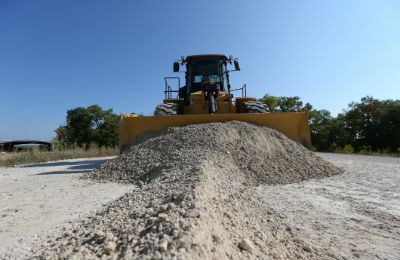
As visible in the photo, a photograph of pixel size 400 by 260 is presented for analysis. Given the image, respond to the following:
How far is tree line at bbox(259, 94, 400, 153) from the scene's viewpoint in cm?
1689

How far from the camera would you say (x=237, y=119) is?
16.5ft

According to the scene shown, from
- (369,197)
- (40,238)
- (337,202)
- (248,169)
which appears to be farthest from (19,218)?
(369,197)

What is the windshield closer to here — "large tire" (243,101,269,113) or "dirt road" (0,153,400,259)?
Answer: "large tire" (243,101,269,113)

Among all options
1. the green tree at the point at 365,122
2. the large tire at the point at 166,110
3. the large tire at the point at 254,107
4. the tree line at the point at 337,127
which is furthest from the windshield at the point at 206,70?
the green tree at the point at 365,122

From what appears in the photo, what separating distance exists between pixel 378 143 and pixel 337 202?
19636 mm

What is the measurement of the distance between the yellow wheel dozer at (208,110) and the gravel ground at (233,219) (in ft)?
5.10

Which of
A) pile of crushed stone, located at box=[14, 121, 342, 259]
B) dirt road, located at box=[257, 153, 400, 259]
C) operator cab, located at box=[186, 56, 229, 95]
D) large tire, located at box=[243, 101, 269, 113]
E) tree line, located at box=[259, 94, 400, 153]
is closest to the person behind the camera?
pile of crushed stone, located at box=[14, 121, 342, 259]

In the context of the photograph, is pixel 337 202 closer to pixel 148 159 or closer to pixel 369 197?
pixel 369 197

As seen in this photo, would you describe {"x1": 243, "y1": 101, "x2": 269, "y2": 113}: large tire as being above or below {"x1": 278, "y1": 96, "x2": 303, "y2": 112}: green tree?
below

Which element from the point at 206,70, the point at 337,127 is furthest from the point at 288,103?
the point at 206,70

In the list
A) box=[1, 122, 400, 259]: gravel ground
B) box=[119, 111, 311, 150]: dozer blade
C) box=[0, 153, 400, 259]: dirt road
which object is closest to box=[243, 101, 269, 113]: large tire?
box=[119, 111, 311, 150]: dozer blade

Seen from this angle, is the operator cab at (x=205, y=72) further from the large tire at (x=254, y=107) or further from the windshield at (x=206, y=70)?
the large tire at (x=254, y=107)

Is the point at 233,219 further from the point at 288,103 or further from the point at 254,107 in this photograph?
the point at 288,103

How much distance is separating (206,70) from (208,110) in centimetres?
154
